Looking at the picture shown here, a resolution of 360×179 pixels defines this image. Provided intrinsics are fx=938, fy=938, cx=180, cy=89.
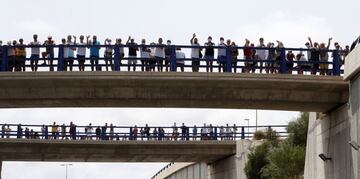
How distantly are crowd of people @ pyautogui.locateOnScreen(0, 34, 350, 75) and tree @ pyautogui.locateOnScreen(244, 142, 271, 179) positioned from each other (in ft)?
43.7

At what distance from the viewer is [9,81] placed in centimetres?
2861

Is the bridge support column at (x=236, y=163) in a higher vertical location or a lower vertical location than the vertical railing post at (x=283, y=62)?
lower

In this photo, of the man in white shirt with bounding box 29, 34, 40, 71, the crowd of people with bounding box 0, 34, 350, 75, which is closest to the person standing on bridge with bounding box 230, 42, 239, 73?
the crowd of people with bounding box 0, 34, 350, 75

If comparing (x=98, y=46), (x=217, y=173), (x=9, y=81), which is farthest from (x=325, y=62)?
(x=217, y=173)

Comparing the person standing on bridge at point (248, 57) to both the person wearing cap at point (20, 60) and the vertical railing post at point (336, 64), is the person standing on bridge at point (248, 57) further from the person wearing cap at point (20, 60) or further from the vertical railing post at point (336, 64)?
the person wearing cap at point (20, 60)

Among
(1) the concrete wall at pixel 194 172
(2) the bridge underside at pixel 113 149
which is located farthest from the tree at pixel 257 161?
(1) the concrete wall at pixel 194 172

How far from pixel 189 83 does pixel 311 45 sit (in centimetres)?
515

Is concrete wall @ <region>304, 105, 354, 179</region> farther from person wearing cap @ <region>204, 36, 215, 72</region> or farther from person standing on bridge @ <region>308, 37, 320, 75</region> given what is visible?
person wearing cap @ <region>204, 36, 215, 72</region>

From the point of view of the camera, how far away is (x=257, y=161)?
4422 cm

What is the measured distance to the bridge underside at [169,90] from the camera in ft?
94.2

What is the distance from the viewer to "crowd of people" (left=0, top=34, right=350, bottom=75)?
29797 millimetres

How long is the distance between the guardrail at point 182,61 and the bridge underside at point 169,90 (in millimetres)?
713

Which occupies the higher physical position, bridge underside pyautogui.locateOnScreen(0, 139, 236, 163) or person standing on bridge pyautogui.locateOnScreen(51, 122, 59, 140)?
person standing on bridge pyautogui.locateOnScreen(51, 122, 59, 140)

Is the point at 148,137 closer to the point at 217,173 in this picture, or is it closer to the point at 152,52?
the point at 217,173
